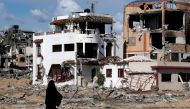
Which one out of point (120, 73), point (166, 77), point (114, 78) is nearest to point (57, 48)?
point (114, 78)

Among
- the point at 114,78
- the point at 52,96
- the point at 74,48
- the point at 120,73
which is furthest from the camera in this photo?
the point at 74,48

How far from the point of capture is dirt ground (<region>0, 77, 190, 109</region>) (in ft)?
140

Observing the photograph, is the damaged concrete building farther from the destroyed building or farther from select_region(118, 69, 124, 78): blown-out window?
the destroyed building

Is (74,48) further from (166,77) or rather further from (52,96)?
(52,96)

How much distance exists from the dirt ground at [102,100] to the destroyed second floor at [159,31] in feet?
63.9

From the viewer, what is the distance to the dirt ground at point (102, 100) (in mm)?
42759

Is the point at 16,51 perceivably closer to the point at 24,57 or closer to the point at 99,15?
the point at 24,57

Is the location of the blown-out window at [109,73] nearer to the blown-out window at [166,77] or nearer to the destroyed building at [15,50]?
the blown-out window at [166,77]

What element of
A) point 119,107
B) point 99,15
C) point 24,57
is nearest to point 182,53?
point 99,15

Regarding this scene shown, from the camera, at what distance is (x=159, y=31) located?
262 feet

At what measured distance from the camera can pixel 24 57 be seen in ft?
396

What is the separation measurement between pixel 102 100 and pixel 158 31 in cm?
3250

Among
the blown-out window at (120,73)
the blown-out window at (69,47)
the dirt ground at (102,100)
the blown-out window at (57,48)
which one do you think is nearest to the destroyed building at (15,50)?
the blown-out window at (57,48)

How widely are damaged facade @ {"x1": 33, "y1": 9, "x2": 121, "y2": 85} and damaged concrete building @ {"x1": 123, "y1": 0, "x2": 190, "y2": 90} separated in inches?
282
